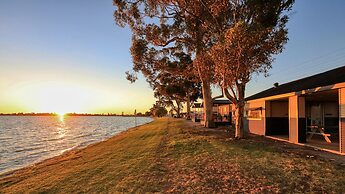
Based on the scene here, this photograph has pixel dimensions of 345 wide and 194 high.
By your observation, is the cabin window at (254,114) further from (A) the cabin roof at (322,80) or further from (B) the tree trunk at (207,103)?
(B) the tree trunk at (207,103)

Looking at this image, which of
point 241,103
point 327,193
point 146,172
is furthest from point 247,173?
point 241,103

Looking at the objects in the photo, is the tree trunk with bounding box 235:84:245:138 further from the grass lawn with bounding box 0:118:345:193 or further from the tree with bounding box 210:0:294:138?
the grass lawn with bounding box 0:118:345:193

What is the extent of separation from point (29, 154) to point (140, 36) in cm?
1250

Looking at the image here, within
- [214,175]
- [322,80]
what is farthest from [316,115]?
[214,175]

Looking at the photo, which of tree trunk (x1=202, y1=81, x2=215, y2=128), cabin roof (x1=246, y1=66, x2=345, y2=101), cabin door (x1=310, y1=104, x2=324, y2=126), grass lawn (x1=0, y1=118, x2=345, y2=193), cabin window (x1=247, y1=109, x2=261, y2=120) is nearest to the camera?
grass lawn (x1=0, y1=118, x2=345, y2=193)

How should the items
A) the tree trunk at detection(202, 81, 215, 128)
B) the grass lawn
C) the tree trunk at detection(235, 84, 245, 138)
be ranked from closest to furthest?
the grass lawn < the tree trunk at detection(235, 84, 245, 138) < the tree trunk at detection(202, 81, 215, 128)

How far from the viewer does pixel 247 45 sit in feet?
40.2

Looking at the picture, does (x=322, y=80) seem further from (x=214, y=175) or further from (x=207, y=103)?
(x=207, y=103)

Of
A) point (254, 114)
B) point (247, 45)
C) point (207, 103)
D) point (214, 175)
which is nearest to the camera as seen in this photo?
point (214, 175)

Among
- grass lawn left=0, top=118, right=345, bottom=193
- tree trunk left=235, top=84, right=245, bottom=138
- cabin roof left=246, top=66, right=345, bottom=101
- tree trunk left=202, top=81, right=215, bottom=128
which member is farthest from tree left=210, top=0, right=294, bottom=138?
tree trunk left=202, top=81, right=215, bottom=128

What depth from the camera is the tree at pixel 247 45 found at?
12.1 m

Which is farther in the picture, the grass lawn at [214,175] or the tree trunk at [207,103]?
the tree trunk at [207,103]

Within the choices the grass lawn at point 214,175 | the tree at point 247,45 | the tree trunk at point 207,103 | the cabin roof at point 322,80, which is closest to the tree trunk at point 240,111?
the tree at point 247,45

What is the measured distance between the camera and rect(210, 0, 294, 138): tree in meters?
12.1
